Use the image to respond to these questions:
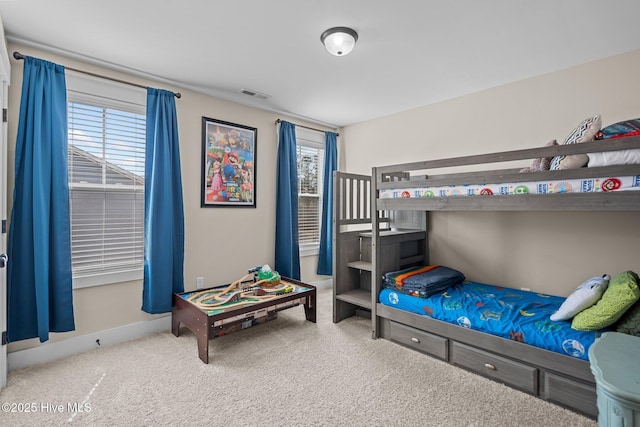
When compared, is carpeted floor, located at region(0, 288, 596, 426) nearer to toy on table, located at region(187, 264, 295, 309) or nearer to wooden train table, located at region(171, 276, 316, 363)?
wooden train table, located at region(171, 276, 316, 363)

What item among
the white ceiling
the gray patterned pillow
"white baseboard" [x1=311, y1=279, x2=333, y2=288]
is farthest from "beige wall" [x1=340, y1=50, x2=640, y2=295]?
"white baseboard" [x1=311, y1=279, x2=333, y2=288]

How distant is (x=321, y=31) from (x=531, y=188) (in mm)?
1741

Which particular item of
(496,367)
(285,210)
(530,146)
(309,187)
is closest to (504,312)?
(496,367)

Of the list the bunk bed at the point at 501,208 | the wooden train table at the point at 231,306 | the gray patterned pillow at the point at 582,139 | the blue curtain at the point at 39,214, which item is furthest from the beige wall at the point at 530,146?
the blue curtain at the point at 39,214

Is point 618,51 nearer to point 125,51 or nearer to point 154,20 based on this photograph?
point 154,20

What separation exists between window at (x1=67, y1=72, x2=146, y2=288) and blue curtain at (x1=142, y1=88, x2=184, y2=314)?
0.36ft

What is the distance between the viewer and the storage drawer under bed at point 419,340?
2375 mm

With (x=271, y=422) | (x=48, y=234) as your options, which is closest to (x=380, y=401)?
(x=271, y=422)

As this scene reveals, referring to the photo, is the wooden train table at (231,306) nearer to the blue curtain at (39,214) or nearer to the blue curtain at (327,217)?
the blue curtain at (39,214)

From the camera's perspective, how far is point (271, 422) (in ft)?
5.65

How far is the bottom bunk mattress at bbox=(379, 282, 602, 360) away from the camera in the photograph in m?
1.84

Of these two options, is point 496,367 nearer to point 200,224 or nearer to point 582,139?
point 582,139

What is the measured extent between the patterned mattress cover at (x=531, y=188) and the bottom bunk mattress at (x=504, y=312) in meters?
0.83

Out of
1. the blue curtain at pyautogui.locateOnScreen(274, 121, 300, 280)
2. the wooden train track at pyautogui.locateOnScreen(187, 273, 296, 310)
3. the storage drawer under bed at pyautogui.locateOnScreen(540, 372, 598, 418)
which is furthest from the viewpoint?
the blue curtain at pyautogui.locateOnScreen(274, 121, 300, 280)
